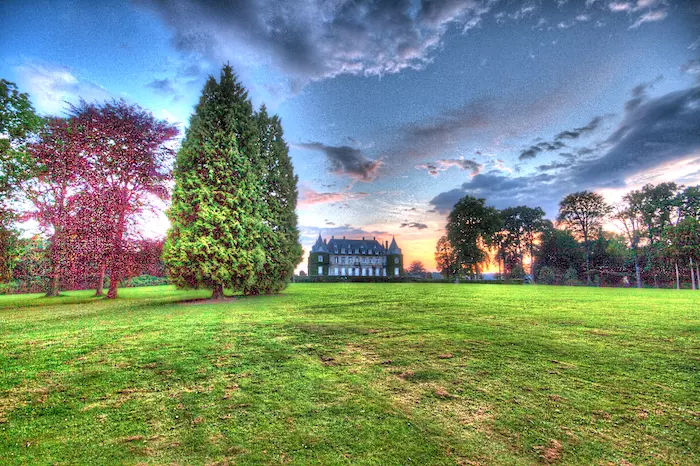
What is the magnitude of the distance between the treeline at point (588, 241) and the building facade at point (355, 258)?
13258 mm

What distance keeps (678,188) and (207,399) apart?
197 feet

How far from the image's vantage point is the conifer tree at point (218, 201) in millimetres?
13823

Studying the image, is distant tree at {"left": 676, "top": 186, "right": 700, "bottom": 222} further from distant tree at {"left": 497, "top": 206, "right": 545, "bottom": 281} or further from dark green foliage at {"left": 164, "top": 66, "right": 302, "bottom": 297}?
dark green foliage at {"left": 164, "top": 66, "right": 302, "bottom": 297}

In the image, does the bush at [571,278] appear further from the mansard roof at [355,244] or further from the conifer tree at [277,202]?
the conifer tree at [277,202]

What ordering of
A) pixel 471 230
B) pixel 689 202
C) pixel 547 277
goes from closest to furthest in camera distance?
1. pixel 689 202
2. pixel 471 230
3. pixel 547 277

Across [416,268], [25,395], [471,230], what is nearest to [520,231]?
[471,230]

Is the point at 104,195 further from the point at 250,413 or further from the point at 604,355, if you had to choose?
the point at 604,355

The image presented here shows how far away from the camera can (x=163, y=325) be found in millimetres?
7703

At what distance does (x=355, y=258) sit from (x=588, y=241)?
140 feet

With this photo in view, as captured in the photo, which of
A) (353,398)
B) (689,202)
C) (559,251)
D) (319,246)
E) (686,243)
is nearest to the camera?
(353,398)

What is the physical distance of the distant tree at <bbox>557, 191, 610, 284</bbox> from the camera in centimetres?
4572

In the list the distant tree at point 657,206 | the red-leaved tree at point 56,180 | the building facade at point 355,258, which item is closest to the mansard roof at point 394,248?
the building facade at point 355,258

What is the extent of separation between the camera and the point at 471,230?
146 feet

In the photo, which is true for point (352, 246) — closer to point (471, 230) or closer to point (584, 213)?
point (471, 230)
